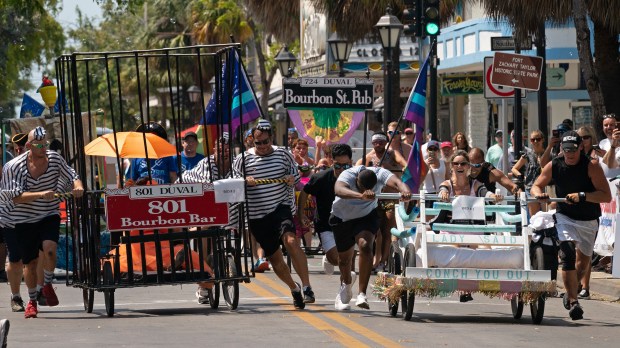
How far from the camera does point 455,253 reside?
13102 mm

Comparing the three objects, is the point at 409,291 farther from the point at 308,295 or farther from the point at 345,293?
the point at 308,295

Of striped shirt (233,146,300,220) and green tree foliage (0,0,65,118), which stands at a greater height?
green tree foliage (0,0,65,118)

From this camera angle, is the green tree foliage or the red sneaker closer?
the red sneaker

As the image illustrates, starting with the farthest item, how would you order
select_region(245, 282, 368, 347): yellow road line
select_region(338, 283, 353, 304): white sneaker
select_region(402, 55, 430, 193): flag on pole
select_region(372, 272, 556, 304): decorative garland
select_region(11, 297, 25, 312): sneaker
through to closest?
select_region(402, 55, 430, 193): flag on pole → select_region(11, 297, 25, 312): sneaker → select_region(338, 283, 353, 304): white sneaker → select_region(372, 272, 556, 304): decorative garland → select_region(245, 282, 368, 347): yellow road line

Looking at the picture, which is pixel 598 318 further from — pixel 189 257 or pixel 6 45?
pixel 6 45

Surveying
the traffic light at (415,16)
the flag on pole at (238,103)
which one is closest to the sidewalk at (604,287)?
the flag on pole at (238,103)

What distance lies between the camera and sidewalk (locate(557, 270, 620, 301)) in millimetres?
16422

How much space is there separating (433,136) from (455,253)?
12.3 meters

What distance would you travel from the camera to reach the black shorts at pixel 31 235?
1423 cm

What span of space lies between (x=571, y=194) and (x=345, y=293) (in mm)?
2285

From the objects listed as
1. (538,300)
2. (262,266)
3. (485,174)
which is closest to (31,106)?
(262,266)

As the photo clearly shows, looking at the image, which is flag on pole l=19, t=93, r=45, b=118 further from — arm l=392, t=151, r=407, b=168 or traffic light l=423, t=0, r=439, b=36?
arm l=392, t=151, r=407, b=168

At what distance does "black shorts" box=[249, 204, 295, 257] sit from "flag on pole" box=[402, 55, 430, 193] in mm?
3719

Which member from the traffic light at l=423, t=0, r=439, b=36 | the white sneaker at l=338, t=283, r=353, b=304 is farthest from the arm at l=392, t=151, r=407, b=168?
the white sneaker at l=338, t=283, r=353, b=304
